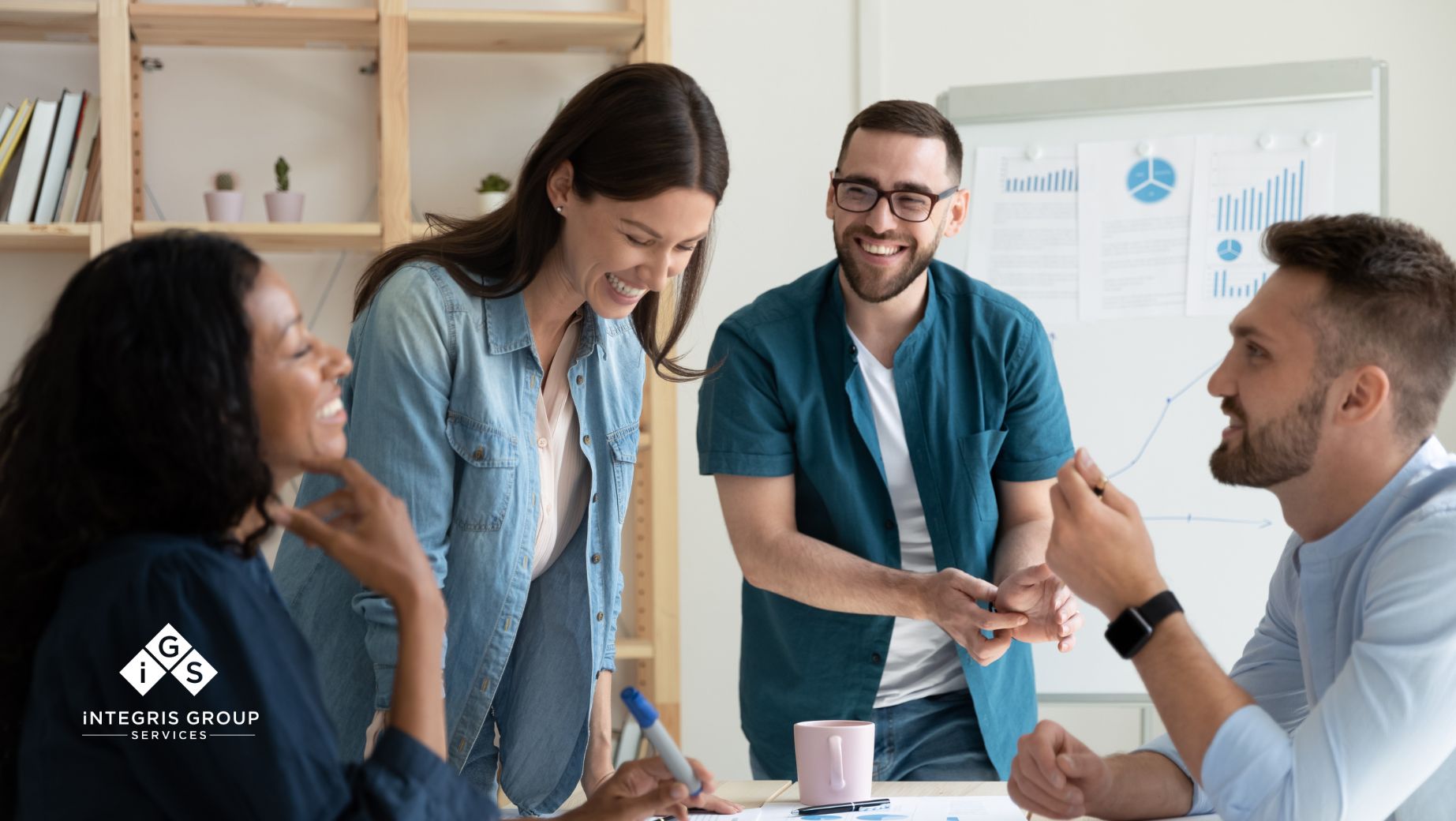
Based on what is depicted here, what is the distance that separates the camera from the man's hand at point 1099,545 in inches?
53.0

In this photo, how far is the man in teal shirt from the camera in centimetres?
200

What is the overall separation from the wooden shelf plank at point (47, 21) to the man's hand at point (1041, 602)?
8.03ft

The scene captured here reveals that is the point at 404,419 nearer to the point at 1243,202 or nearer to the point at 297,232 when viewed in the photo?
the point at 297,232

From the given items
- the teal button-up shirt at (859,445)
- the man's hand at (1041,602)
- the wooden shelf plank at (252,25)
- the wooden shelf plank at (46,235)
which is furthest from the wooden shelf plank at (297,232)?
the man's hand at (1041,602)

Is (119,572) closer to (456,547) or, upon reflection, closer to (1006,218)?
(456,547)

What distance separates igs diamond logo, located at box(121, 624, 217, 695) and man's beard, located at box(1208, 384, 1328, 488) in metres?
1.08

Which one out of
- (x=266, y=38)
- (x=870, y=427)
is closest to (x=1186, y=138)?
(x=870, y=427)

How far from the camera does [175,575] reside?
89 cm

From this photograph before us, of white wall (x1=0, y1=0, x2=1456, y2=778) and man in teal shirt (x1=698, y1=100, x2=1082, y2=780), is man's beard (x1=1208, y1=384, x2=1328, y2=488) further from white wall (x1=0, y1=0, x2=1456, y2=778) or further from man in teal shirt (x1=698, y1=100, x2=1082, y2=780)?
white wall (x1=0, y1=0, x2=1456, y2=778)

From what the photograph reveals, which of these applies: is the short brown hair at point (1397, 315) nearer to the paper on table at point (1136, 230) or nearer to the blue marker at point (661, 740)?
the blue marker at point (661, 740)

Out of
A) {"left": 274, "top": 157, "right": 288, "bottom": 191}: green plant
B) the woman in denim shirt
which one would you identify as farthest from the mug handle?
{"left": 274, "top": 157, "right": 288, "bottom": 191}: green plant

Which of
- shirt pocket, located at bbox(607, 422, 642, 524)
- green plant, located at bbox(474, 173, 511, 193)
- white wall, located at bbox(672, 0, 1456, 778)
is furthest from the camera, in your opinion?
white wall, located at bbox(672, 0, 1456, 778)

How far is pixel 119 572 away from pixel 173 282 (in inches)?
8.3

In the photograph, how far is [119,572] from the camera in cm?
90
